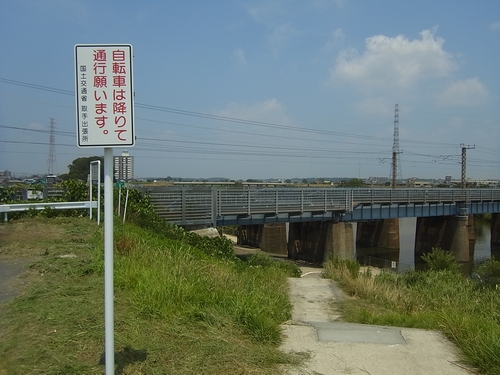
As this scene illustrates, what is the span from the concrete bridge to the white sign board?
65.5 feet

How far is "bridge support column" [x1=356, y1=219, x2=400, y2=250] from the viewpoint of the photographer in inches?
2005

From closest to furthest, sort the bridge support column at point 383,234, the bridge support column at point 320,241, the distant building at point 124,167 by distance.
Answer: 1. the distant building at point 124,167
2. the bridge support column at point 320,241
3. the bridge support column at point 383,234

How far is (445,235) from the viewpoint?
1922 inches

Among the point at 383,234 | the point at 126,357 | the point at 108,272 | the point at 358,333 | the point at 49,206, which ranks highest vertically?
the point at 108,272

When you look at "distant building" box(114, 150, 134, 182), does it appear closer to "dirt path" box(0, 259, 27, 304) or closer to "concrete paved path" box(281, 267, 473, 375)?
"dirt path" box(0, 259, 27, 304)

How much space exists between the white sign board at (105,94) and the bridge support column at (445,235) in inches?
1836

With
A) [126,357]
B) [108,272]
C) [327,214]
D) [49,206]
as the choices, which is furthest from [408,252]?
[108,272]

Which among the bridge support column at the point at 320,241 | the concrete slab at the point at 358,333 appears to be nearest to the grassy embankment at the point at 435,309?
the concrete slab at the point at 358,333

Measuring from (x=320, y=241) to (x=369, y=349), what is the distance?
3418 cm

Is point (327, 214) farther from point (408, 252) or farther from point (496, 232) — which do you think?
point (496, 232)

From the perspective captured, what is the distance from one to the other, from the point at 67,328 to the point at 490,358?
4.26 metres

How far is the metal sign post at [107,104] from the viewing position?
3.49 m

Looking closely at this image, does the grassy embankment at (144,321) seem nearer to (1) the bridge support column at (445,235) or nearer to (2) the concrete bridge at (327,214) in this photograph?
(2) the concrete bridge at (327,214)

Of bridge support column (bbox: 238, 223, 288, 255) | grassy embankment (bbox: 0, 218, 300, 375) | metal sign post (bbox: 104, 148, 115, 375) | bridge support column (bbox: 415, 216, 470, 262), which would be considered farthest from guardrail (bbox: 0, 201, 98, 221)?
bridge support column (bbox: 415, 216, 470, 262)
